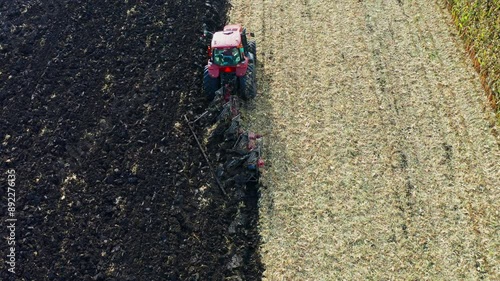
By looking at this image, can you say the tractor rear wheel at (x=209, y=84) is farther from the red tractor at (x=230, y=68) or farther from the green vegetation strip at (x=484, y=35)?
the green vegetation strip at (x=484, y=35)

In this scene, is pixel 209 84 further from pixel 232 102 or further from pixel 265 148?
pixel 265 148

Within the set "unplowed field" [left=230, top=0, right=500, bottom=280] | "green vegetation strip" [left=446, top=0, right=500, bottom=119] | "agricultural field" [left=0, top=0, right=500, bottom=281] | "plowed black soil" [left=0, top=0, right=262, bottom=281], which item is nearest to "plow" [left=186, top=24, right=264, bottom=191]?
"agricultural field" [left=0, top=0, right=500, bottom=281]

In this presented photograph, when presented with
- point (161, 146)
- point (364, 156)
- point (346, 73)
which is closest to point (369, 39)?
point (346, 73)

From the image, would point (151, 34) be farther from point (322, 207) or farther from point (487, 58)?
point (487, 58)

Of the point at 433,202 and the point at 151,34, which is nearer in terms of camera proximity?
the point at 433,202

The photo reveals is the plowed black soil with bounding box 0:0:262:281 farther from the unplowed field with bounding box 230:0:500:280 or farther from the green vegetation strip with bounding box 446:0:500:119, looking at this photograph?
the green vegetation strip with bounding box 446:0:500:119

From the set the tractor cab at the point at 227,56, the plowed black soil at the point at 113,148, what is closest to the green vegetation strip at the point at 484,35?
the tractor cab at the point at 227,56
